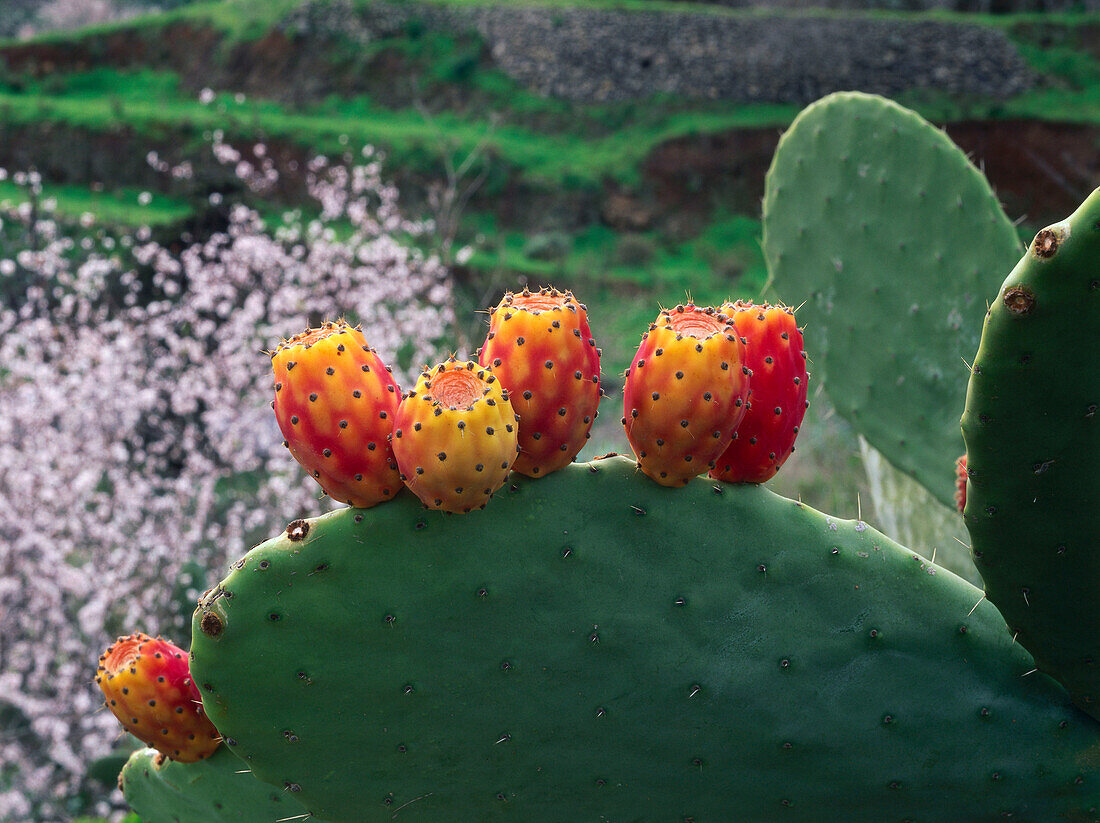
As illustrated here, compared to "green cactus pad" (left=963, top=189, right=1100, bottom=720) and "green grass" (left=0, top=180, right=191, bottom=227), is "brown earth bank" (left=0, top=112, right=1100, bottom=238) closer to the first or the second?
"green grass" (left=0, top=180, right=191, bottom=227)

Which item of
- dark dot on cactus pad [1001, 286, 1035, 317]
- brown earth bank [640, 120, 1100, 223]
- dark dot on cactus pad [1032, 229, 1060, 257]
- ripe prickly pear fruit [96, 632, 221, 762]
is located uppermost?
dark dot on cactus pad [1032, 229, 1060, 257]

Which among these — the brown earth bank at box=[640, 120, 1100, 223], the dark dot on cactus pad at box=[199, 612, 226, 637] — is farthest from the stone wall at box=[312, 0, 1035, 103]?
the dark dot on cactus pad at box=[199, 612, 226, 637]

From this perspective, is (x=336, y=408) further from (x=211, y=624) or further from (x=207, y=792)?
(x=207, y=792)

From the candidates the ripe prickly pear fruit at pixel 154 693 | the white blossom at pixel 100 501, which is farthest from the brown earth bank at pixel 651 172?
the ripe prickly pear fruit at pixel 154 693

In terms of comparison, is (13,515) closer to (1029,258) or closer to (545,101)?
(1029,258)

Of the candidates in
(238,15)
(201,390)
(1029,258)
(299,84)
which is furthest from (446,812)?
(238,15)

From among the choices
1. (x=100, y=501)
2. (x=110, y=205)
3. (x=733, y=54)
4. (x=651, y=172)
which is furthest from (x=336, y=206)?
(x=733, y=54)
